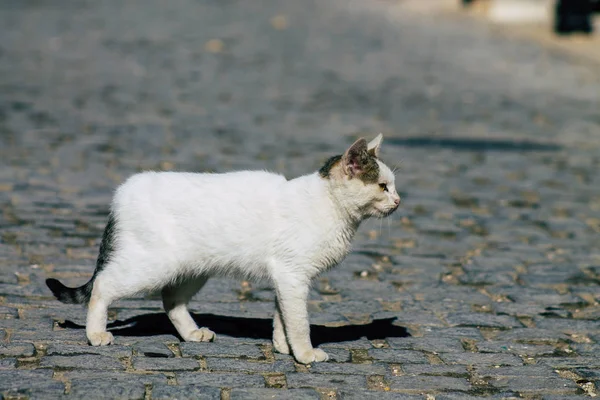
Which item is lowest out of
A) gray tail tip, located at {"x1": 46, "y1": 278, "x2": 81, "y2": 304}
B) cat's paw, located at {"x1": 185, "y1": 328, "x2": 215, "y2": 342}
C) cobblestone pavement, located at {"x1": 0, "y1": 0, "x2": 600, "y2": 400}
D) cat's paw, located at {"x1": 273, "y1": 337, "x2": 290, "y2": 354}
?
cobblestone pavement, located at {"x1": 0, "y1": 0, "x2": 600, "y2": 400}

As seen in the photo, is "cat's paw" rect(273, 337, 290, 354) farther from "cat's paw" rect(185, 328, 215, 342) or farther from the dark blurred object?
the dark blurred object

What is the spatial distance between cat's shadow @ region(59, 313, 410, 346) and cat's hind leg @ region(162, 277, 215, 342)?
0.48 ft

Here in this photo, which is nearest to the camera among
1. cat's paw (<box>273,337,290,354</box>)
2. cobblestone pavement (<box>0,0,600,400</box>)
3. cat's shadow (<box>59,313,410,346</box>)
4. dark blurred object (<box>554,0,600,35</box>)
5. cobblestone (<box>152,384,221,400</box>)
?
cobblestone (<box>152,384,221,400</box>)

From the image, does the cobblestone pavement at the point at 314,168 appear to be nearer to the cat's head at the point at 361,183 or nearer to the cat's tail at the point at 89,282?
the cat's tail at the point at 89,282

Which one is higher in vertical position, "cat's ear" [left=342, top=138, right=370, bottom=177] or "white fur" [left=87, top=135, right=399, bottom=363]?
"cat's ear" [left=342, top=138, right=370, bottom=177]

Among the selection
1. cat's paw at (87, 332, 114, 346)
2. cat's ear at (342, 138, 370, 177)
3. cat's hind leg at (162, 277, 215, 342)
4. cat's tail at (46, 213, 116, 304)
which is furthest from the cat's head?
cat's paw at (87, 332, 114, 346)

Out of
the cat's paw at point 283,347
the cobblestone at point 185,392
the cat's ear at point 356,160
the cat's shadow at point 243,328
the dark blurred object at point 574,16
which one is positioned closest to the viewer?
the cobblestone at point 185,392

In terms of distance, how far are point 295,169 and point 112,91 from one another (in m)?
5.36

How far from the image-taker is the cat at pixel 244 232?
5.27 m

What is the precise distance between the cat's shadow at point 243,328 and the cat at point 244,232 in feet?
1.26

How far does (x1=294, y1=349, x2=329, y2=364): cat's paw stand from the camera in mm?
5262

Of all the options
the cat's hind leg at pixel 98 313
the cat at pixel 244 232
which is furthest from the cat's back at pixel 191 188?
the cat's hind leg at pixel 98 313

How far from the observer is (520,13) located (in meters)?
25.0

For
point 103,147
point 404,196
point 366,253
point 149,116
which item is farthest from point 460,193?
point 149,116
